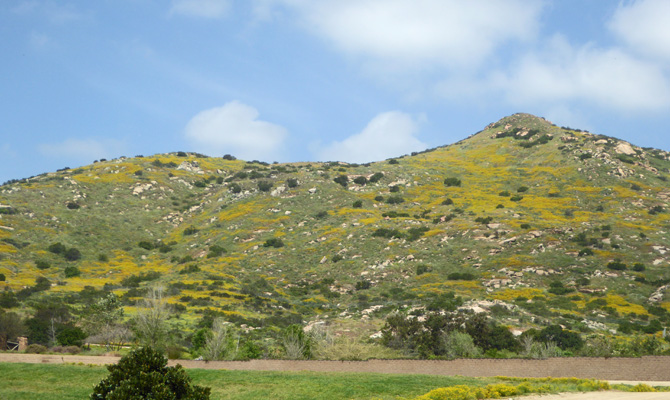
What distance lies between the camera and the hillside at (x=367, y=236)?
219ft

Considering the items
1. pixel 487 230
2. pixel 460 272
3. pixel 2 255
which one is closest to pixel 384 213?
pixel 487 230

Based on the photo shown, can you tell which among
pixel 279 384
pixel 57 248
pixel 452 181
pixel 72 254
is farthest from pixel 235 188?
pixel 279 384

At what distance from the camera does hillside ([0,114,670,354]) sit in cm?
6681

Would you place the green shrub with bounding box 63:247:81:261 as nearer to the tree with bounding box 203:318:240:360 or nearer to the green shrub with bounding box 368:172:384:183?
the tree with bounding box 203:318:240:360

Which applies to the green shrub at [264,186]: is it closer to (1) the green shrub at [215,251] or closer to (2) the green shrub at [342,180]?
(2) the green shrub at [342,180]

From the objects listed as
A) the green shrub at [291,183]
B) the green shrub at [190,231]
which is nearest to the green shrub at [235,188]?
the green shrub at [291,183]

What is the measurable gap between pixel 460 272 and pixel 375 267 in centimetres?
1217

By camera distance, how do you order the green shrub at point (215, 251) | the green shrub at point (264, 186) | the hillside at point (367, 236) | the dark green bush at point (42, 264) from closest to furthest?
the hillside at point (367, 236) < the dark green bush at point (42, 264) < the green shrub at point (215, 251) < the green shrub at point (264, 186)

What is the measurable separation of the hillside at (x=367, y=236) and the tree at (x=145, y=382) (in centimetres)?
3671

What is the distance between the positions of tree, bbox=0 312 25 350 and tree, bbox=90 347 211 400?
33.4m

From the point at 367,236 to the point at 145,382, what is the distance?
240ft

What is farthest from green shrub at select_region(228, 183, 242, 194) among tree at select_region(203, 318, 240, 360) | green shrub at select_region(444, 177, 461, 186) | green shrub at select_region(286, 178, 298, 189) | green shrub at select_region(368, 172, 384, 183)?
tree at select_region(203, 318, 240, 360)

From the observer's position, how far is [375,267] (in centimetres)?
8069

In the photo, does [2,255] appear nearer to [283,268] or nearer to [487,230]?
[283,268]
